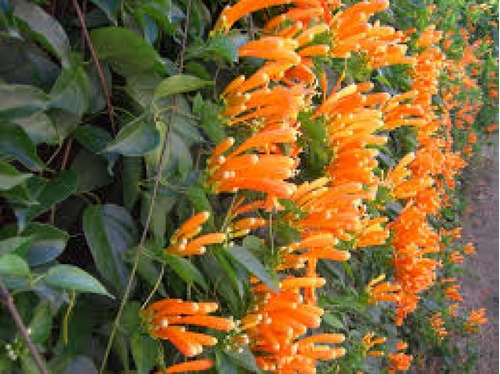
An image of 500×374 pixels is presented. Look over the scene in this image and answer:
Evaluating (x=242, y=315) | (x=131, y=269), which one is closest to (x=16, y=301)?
(x=131, y=269)

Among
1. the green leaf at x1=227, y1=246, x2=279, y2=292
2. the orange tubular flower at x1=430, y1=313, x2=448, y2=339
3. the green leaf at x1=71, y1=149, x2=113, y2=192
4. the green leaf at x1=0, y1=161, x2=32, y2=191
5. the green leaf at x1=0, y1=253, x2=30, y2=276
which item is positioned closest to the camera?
the green leaf at x1=0, y1=253, x2=30, y2=276

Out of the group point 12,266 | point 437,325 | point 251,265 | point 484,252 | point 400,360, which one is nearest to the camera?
point 12,266

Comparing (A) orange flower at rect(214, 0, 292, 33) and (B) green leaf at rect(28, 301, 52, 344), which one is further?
(A) orange flower at rect(214, 0, 292, 33)

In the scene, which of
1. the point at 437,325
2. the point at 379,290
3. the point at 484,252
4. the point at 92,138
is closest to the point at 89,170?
the point at 92,138

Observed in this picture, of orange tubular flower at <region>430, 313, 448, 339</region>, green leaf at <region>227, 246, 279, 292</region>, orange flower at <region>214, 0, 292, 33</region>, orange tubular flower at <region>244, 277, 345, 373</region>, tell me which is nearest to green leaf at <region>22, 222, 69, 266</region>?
green leaf at <region>227, 246, 279, 292</region>

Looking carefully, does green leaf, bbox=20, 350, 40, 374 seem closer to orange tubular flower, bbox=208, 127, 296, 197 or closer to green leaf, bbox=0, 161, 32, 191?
green leaf, bbox=0, 161, 32, 191

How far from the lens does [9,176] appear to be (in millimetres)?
710

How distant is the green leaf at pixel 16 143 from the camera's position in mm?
730

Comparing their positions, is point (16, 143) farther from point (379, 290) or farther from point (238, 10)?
point (379, 290)

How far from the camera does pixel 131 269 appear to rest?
934mm

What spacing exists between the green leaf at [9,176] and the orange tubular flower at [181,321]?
0.33 metres

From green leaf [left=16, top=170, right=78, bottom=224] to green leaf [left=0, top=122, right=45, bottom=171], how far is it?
66mm

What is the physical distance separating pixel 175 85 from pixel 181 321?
0.41 metres

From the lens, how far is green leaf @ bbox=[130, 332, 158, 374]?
891 millimetres
